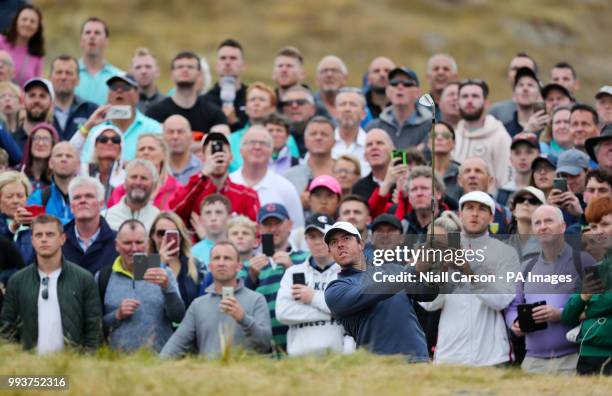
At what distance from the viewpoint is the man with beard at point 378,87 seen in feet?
78.1

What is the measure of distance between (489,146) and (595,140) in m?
2.76

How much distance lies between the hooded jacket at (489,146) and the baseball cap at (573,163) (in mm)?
2151

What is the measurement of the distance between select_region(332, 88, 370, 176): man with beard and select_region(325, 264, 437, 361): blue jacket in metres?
7.29

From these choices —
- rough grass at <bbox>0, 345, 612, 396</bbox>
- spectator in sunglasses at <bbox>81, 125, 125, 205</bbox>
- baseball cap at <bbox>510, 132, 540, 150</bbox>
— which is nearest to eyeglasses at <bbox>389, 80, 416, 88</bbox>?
baseball cap at <bbox>510, 132, 540, 150</bbox>

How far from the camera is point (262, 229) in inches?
743

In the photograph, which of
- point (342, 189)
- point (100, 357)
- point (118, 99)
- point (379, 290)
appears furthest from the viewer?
point (118, 99)

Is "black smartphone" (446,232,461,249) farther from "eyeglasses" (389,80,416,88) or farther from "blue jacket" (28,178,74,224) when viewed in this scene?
"eyeglasses" (389,80,416,88)

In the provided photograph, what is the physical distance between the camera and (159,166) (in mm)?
20234

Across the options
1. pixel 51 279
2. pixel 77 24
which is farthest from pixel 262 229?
pixel 77 24

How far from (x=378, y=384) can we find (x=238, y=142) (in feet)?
34.5

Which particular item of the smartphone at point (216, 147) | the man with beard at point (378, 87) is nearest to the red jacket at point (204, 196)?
the smartphone at point (216, 147)

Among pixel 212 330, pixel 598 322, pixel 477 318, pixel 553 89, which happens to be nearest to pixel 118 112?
pixel 212 330

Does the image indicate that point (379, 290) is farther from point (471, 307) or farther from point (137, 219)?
point (137, 219)

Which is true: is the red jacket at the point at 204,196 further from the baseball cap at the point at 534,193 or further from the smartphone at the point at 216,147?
the baseball cap at the point at 534,193
